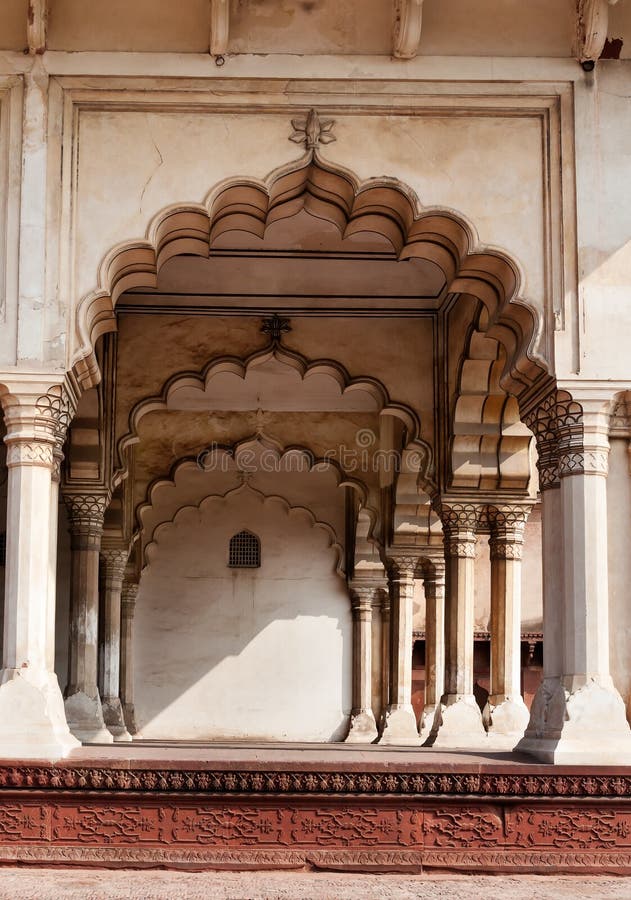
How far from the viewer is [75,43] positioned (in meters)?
7.97

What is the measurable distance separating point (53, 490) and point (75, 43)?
8.36 feet

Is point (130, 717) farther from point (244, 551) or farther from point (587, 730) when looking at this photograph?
point (587, 730)

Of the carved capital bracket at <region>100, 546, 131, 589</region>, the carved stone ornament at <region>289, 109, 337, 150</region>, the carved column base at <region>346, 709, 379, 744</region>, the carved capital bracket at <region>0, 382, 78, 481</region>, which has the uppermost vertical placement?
the carved stone ornament at <region>289, 109, 337, 150</region>

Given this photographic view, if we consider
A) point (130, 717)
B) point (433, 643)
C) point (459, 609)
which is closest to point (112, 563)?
point (433, 643)

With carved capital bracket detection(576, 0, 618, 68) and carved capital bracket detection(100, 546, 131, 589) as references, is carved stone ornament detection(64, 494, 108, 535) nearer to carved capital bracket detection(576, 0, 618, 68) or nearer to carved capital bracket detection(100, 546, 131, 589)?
carved capital bracket detection(100, 546, 131, 589)

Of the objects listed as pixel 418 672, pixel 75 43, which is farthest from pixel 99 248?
pixel 418 672

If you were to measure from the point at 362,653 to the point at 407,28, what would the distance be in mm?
13544

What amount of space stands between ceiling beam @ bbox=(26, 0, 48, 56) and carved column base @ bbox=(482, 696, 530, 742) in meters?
7.17

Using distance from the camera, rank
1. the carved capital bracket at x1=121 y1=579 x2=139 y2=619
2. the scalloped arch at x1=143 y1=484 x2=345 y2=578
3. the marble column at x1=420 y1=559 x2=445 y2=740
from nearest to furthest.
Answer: the marble column at x1=420 y1=559 x2=445 y2=740, the carved capital bracket at x1=121 y1=579 x2=139 y2=619, the scalloped arch at x1=143 y1=484 x2=345 y2=578

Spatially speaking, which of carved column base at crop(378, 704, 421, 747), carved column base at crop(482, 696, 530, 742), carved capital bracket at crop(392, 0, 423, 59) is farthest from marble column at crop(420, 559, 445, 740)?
carved capital bracket at crop(392, 0, 423, 59)

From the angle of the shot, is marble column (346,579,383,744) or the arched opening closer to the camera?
the arched opening

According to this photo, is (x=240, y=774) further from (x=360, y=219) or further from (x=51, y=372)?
(x=360, y=219)

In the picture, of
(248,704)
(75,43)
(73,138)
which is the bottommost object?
(248,704)

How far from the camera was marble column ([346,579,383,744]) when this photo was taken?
20062 mm
